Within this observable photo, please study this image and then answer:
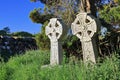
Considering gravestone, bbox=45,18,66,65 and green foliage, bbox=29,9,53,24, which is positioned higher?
green foliage, bbox=29,9,53,24

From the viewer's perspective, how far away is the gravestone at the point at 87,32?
9.44 meters

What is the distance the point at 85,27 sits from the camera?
9.70 m

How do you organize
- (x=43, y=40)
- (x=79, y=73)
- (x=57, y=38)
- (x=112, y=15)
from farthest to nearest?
(x=43, y=40), (x=112, y=15), (x=57, y=38), (x=79, y=73)

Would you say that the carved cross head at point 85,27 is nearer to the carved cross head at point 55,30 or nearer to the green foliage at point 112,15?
the carved cross head at point 55,30

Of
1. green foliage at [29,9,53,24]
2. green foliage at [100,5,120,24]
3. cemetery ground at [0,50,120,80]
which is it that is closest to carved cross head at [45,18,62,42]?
green foliage at [100,5,120,24]

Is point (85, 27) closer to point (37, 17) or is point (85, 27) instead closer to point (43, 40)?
point (43, 40)

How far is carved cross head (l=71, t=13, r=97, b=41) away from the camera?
31.3 feet

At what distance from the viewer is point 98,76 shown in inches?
256

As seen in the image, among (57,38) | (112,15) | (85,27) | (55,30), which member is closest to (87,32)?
(85,27)

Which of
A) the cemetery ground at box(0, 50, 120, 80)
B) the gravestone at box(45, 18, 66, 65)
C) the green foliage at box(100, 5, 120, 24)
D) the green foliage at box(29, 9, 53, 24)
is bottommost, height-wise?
the cemetery ground at box(0, 50, 120, 80)

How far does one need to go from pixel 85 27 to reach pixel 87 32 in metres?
0.16

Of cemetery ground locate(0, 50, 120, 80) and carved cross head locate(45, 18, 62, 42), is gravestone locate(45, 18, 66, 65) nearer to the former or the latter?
carved cross head locate(45, 18, 62, 42)

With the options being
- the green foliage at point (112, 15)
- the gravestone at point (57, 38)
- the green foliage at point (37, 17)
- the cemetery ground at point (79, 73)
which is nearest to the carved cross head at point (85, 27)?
the gravestone at point (57, 38)

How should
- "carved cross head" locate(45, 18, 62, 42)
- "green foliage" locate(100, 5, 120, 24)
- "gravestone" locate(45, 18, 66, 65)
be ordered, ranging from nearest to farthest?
"gravestone" locate(45, 18, 66, 65)
"carved cross head" locate(45, 18, 62, 42)
"green foliage" locate(100, 5, 120, 24)
